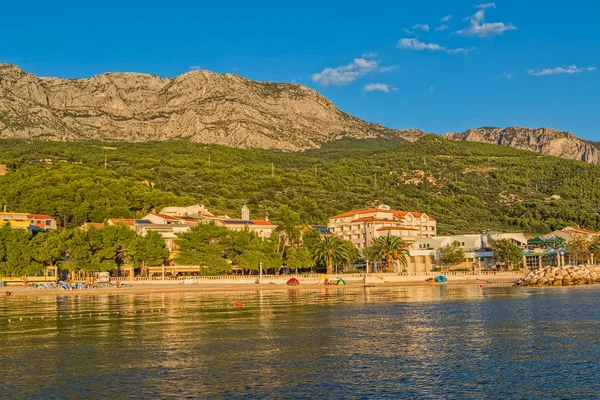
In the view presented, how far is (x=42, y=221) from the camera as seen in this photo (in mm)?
121562

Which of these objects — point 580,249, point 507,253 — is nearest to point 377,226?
point 507,253

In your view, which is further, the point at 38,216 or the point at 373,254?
the point at 38,216

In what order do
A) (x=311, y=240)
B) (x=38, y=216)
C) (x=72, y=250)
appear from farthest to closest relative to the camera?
1. (x=38, y=216)
2. (x=311, y=240)
3. (x=72, y=250)

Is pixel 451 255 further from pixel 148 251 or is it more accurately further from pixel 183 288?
pixel 148 251

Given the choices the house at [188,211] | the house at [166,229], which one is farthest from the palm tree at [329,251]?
the house at [188,211]

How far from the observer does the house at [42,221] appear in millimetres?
119500

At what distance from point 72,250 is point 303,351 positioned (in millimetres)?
65058

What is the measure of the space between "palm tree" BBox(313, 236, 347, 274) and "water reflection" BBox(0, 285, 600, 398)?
145 ft

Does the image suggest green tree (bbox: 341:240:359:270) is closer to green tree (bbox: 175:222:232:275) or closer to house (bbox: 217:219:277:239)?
house (bbox: 217:219:277:239)

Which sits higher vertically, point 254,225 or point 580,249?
point 254,225

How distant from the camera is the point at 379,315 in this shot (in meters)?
53.8

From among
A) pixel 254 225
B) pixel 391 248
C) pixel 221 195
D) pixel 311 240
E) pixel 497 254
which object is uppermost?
pixel 221 195

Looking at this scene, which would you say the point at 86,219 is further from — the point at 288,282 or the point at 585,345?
the point at 585,345

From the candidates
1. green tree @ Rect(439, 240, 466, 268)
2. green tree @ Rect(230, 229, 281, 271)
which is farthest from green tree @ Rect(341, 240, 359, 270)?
green tree @ Rect(439, 240, 466, 268)
